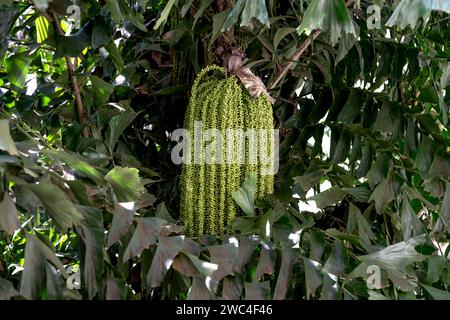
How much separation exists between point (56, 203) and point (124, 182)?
0.14 metres

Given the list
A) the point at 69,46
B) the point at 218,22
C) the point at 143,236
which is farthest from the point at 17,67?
the point at 143,236

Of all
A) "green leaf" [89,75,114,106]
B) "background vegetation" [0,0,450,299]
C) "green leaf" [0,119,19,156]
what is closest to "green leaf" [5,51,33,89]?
"background vegetation" [0,0,450,299]

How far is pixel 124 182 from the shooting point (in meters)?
0.90

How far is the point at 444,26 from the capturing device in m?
1.58

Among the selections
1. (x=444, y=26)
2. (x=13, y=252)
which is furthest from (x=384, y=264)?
(x=13, y=252)

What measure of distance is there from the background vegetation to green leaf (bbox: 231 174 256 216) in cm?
2

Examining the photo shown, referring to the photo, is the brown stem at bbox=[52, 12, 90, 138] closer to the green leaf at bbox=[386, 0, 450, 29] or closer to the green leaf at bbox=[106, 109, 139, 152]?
the green leaf at bbox=[106, 109, 139, 152]

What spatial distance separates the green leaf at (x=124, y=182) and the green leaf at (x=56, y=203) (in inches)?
4.3

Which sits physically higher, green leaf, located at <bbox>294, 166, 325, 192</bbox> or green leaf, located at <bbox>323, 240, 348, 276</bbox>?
green leaf, located at <bbox>294, 166, 325, 192</bbox>

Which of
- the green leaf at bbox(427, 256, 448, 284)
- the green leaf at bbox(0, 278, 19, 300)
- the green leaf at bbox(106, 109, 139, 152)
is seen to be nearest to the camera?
the green leaf at bbox(0, 278, 19, 300)

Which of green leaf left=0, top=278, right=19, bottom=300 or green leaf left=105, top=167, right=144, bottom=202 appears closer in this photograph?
green leaf left=0, top=278, right=19, bottom=300

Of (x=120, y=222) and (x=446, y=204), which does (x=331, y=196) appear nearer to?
(x=446, y=204)

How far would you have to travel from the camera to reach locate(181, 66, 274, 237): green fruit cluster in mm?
1127

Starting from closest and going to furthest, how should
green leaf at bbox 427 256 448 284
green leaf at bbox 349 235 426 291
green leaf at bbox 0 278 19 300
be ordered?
green leaf at bbox 0 278 19 300 < green leaf at bbox 349 235 426 291 < green leaf at bbox 427 256 448 284
